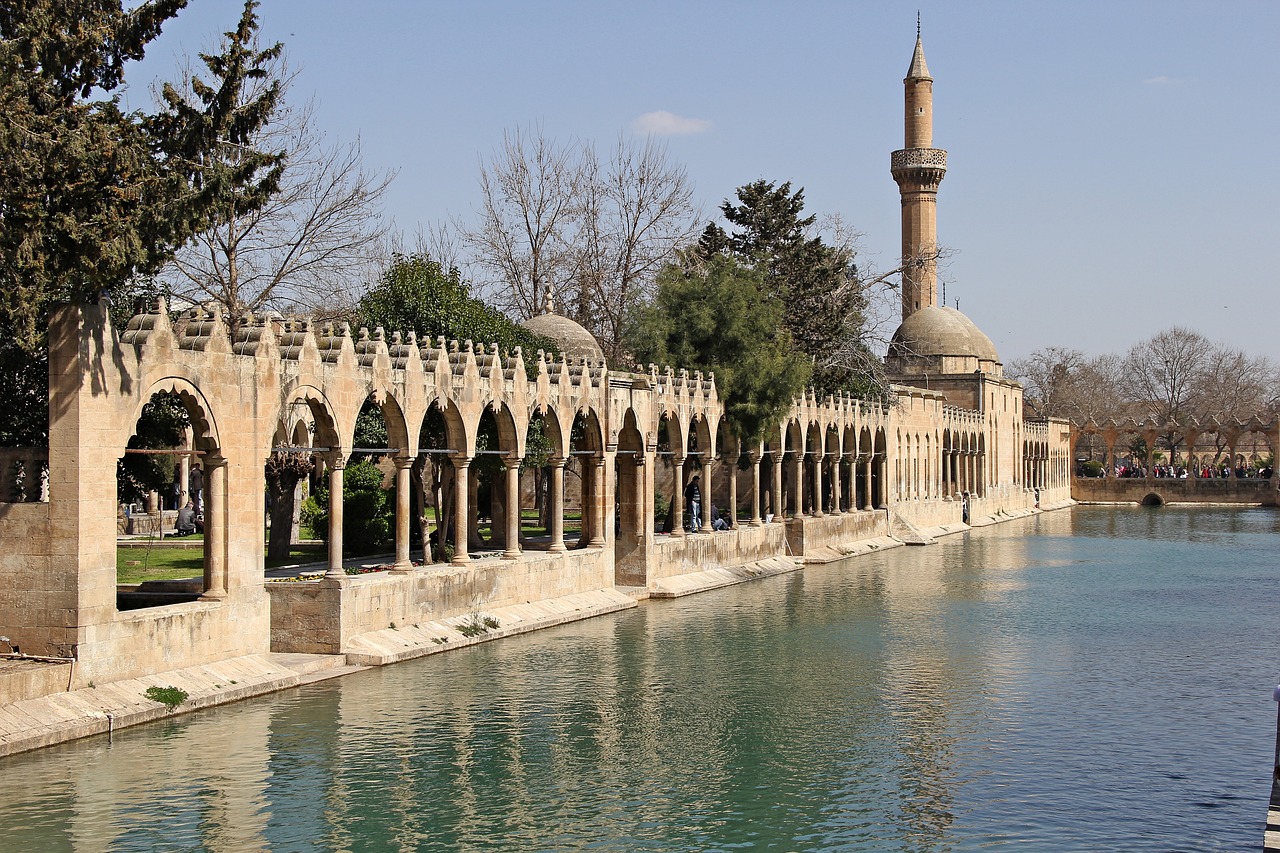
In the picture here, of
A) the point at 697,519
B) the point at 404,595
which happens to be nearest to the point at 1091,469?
the point at 697,519

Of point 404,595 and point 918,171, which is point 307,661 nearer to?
point 404,595

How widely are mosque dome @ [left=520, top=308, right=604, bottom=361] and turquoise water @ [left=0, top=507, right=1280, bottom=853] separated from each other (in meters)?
8.94

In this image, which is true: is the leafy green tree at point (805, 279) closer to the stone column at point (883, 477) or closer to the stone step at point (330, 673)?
the stone column at point (883, 477)

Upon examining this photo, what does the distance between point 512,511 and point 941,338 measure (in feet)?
158

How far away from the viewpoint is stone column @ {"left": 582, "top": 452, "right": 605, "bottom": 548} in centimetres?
2509

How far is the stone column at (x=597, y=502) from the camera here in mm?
25094

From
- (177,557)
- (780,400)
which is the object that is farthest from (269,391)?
(780,400)

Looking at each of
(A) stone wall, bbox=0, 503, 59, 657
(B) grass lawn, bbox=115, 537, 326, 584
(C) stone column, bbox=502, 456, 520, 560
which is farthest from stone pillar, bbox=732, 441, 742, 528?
(A) stone wall, bbox=0, 503, 59, 657

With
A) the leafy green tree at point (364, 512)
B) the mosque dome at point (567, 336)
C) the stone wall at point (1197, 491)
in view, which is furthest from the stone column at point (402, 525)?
the stone wall at point (1197, 491)

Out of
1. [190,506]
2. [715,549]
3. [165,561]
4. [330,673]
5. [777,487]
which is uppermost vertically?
[777,487]

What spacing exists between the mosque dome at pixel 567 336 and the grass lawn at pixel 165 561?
6.61m

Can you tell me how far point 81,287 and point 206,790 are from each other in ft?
16.2

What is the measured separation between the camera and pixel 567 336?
1216 inches

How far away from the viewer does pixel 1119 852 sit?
10578 mm
